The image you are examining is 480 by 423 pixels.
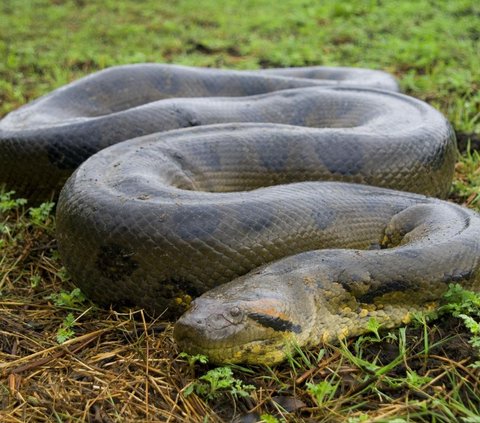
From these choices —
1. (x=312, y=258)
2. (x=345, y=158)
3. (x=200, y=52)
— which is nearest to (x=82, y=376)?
(x=312, y=258)

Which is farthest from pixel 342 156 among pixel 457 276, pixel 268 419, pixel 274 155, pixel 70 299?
pixel 268 419

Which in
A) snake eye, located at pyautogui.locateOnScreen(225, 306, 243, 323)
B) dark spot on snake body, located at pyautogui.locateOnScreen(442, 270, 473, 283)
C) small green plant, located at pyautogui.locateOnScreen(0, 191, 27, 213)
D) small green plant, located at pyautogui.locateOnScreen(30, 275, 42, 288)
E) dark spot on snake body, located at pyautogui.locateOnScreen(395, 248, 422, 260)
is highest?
dark spot on snake body, located at pyautogui.locateOnScreen(395, 248, 422, 260)

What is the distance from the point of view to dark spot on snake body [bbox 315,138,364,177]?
5.57 metres

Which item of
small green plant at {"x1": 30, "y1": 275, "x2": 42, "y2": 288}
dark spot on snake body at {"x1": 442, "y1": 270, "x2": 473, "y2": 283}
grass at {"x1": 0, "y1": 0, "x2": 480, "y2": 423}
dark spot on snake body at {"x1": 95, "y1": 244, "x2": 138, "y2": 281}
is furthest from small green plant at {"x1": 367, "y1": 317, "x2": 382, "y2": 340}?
small green plant at {"x1": 30, "y1": 275, "x2": 42, "y2": 288}

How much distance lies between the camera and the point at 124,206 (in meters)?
4.51

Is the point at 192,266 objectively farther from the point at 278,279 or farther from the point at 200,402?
the point at 200,402

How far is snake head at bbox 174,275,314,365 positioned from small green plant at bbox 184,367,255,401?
10cm

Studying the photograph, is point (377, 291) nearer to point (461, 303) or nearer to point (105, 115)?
point (461, 303)

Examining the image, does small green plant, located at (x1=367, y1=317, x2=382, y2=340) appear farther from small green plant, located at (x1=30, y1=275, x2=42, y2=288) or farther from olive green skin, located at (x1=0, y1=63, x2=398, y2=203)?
olive green skin, located at (x1=0, y1=63, x2=398, y2=203)

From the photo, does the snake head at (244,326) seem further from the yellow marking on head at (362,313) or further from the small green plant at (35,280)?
the small green plant at (35,280)

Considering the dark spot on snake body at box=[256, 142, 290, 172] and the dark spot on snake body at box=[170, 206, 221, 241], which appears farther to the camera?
the dark spot on snake body at box=[256, 142, 290, 172]

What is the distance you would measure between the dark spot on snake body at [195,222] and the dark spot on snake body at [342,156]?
4.82 feet

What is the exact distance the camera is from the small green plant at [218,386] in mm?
3664

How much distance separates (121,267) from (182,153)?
1369 millimetres
